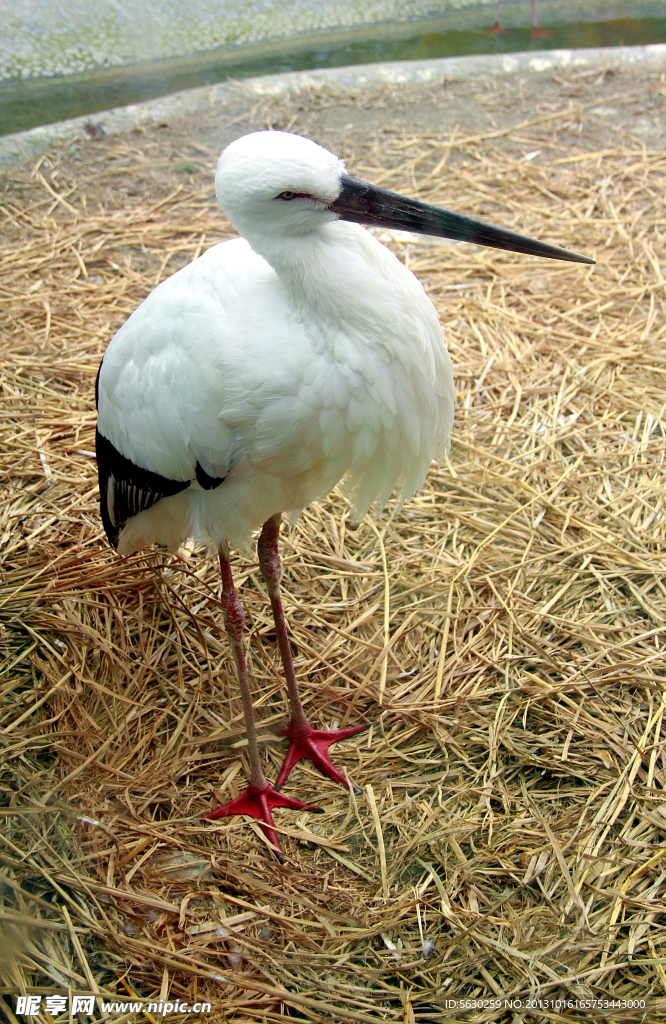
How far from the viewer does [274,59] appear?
649 centimetres

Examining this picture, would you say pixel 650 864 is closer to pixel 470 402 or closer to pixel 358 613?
pixel 358 613

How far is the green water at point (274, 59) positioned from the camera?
19.4 ft

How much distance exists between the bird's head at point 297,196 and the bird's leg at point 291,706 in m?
0.96

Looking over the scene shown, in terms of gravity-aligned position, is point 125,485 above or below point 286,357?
below

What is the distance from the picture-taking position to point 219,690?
262 cm

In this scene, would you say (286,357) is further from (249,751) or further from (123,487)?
(249,751)

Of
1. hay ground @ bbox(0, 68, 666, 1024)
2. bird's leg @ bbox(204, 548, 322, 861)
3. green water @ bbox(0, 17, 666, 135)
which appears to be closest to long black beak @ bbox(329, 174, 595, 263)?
bird's leg @ bbox(204, 548, 322, 861)

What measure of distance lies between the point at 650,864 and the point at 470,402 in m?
1.97

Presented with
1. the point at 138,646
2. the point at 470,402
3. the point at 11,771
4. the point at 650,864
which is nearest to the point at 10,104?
the point at 470,402

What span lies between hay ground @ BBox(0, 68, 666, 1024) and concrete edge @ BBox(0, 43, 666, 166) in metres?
1.55

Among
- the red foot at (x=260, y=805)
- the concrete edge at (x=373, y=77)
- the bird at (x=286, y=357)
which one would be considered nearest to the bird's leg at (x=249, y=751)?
the red foot at (x=260, y=805)

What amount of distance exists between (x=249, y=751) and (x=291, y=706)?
0.67ft

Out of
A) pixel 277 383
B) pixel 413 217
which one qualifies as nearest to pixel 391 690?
pixel 277 383

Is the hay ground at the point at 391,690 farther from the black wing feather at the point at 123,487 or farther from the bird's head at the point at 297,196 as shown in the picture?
the bird's head at the point at 297,196
